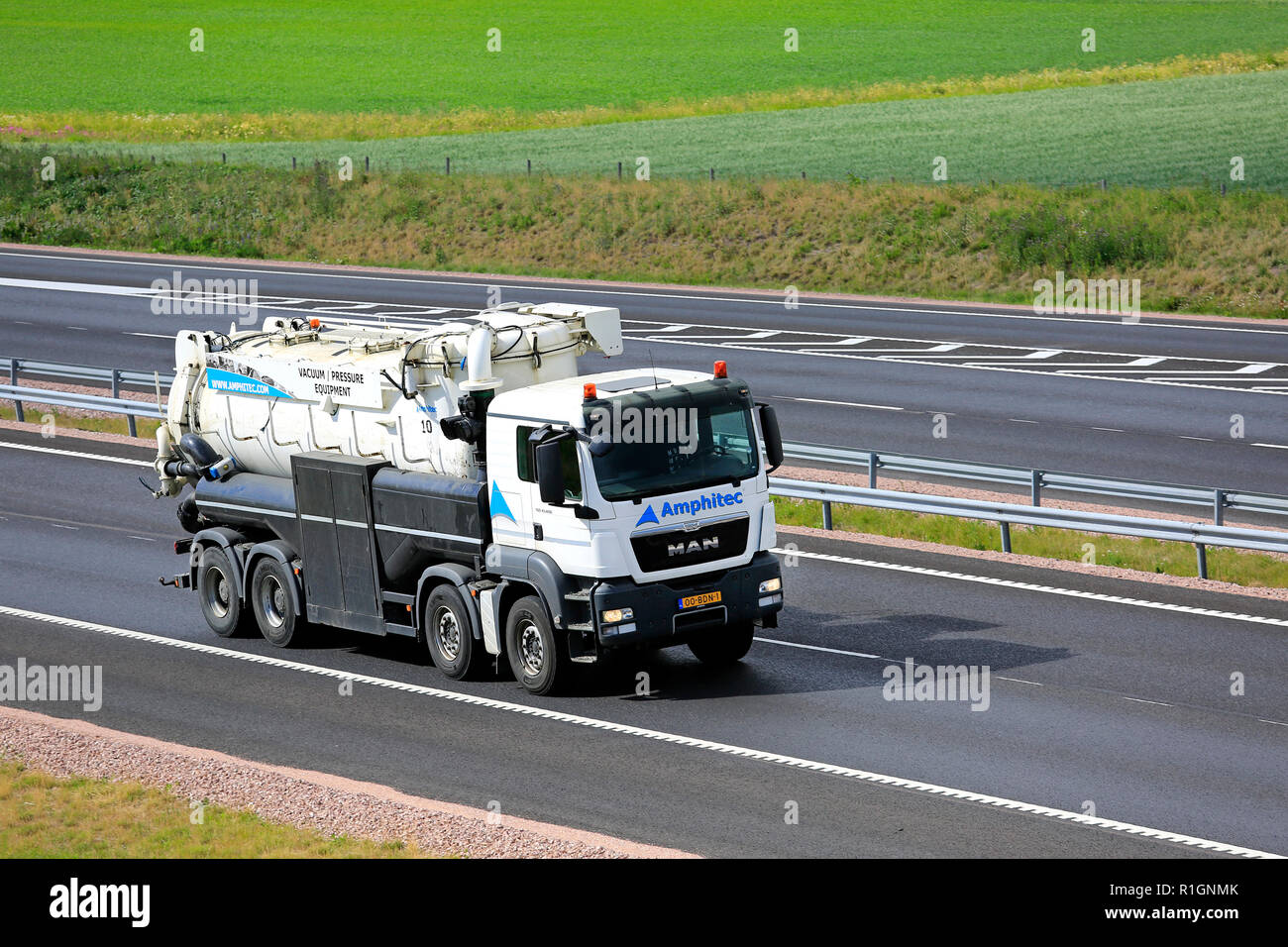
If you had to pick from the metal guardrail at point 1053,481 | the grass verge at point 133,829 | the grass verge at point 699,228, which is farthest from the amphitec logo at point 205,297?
the grass verge at point 133,829

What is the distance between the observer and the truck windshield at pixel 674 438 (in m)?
14.8

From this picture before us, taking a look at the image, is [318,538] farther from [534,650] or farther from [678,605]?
[678,605]

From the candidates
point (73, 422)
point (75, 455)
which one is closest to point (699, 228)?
point (73, 422)

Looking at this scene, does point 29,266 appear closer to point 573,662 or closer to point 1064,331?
point 1064,331

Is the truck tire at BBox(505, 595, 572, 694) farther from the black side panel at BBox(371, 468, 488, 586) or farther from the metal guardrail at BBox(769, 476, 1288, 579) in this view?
the metal guardrail at BBox(769, 476, 1288, 579)

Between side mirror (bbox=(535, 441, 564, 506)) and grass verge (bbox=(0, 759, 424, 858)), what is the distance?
3737mm

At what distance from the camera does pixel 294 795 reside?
12789 mm

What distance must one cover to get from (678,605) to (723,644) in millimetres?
1360

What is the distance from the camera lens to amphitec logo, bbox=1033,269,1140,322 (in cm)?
3953

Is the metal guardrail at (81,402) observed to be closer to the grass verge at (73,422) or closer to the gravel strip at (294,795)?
the grass verge at (73,422)

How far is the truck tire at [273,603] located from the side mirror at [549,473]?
3856mm

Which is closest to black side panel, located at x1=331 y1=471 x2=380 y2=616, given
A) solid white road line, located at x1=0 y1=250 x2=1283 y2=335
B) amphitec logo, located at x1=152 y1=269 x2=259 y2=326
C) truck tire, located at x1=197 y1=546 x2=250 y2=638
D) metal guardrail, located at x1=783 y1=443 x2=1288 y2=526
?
truck tire, located at x1=197 y1=546 x2=250 y2=638

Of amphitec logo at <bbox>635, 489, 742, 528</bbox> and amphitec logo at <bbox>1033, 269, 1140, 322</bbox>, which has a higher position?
amphitec logo at <bbox>1033, 269, 1140, 322</bbox>

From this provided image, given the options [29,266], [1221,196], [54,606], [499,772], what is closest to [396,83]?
[29,266]
